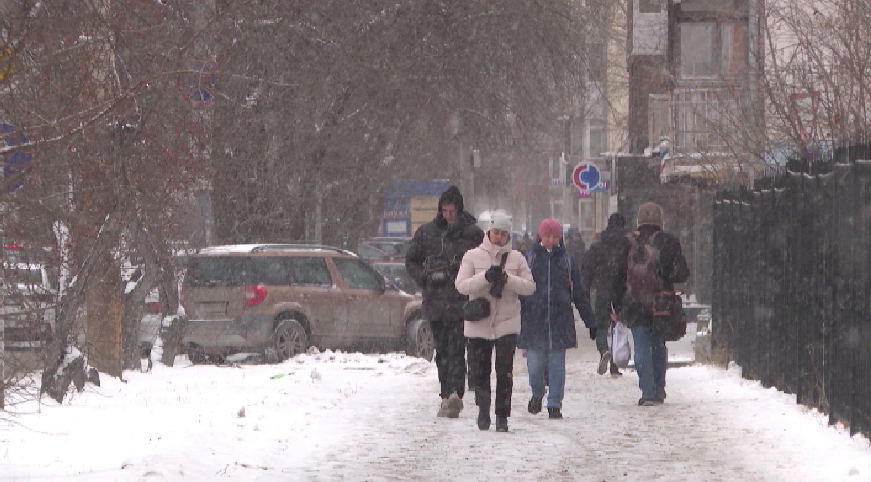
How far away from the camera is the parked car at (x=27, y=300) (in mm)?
12648

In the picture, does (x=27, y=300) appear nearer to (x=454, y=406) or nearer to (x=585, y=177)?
(x=454, y=406)

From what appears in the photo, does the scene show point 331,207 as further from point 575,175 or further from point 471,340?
point 471,340

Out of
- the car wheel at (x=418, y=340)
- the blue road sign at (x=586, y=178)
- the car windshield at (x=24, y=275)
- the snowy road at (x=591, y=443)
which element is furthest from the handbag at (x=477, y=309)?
the blue road sign at (x=586, y=178)

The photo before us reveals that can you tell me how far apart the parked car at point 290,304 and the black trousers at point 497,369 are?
7917 millimetres

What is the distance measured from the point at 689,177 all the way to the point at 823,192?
19.8 metres

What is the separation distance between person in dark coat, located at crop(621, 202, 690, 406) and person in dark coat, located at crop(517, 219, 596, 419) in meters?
1.01

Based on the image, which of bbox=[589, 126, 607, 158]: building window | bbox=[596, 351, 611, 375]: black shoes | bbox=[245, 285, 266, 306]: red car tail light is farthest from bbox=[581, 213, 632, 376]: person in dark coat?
bbox=[589, 126, 607, 158]: building window

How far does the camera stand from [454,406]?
12.9 metres

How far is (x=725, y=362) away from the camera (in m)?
17.5

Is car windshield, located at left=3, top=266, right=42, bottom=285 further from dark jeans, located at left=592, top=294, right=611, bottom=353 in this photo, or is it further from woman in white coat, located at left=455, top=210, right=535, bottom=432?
dark jeans, located at left=592, top=294, right=611, bottom=353

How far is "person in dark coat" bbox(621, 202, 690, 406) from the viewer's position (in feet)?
45.8

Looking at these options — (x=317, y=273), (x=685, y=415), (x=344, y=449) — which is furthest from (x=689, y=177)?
(x=344, y=449)

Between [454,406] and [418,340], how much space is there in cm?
879

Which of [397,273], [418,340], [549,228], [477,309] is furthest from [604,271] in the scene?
[397,273]
